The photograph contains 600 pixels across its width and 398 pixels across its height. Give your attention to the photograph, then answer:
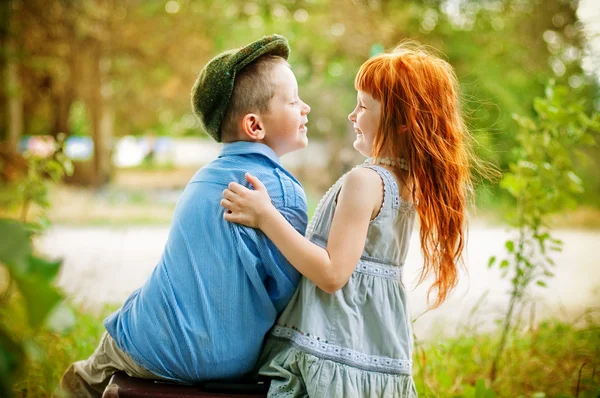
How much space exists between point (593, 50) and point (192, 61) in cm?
616

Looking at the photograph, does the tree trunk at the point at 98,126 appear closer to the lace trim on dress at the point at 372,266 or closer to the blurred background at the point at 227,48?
the blurred background at the point at 227,48

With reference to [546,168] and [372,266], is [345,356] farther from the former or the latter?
[546,168]

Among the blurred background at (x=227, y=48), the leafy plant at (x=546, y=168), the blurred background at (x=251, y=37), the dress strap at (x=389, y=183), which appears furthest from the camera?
the blurred background at (x=251, y=37)

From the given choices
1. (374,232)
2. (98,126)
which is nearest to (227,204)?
(374,232)

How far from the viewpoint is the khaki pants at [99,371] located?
1.52m

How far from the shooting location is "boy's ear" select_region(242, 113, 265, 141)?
1.60 m

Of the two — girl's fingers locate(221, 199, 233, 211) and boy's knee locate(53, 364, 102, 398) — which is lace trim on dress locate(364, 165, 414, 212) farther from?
boy's knee locate(53, 364, 102, 398)

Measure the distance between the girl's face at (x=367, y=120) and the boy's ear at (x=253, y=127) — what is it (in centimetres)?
27

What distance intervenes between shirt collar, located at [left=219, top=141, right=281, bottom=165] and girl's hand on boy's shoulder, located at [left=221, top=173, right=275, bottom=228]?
0.13 meters

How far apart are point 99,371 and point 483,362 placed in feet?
5.89

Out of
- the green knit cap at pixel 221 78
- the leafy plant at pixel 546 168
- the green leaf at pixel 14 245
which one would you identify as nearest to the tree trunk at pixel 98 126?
the leafy plant at pixel 546 168

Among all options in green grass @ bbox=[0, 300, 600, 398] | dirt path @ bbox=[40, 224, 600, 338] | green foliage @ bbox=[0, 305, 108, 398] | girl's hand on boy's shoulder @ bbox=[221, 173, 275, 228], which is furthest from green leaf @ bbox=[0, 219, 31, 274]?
dirt path @ bbox=[40, 224, 600, 338]

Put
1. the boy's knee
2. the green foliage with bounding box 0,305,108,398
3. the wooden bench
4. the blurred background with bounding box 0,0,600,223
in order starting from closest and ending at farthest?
the wooden bench
the boy's knee
the green foliage with bounding box 0,305,108,398
the blurred background with bounding box 0,0,600,223

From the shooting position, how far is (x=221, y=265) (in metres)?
1.48
